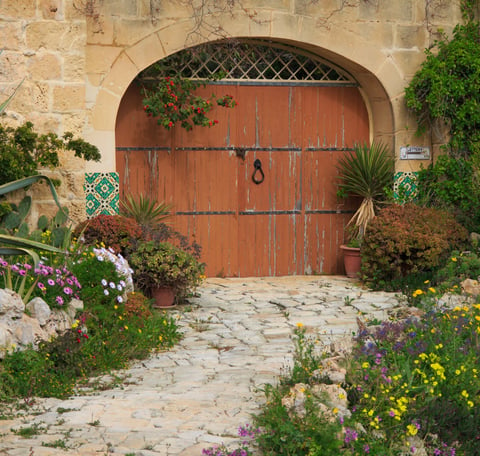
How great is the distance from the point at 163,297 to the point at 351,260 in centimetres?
274

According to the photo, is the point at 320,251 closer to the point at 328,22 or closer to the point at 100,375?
the point at 328,22

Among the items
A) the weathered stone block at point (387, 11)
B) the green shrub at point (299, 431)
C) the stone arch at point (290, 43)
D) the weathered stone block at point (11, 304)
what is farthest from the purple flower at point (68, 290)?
the weathered stone block at point (387, 11)

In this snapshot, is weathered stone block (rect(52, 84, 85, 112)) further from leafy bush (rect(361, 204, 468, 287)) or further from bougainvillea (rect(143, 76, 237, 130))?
leafy bush (rect(361, 204, 468, 287))

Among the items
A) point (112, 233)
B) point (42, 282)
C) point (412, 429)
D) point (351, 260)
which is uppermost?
point (112, 233)

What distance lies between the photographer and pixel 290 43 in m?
9.67

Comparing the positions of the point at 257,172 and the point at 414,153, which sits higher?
the point at 414,153

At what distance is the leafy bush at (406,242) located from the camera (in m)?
8.71

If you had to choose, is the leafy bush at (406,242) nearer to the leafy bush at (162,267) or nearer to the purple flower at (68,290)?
the leafy bush at (162,267)

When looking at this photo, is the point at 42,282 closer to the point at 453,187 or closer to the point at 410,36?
the point at 453,187

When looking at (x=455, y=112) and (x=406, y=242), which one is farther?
(x=455, y=112)

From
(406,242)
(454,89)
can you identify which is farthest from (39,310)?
(454,89)

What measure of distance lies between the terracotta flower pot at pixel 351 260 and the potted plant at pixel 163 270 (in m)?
2.37

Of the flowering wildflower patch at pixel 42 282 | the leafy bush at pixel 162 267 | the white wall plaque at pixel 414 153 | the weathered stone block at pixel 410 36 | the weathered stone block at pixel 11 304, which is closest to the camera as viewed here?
the weathered stone block at pixel 11 304

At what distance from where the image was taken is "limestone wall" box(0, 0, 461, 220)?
8.14 metres
